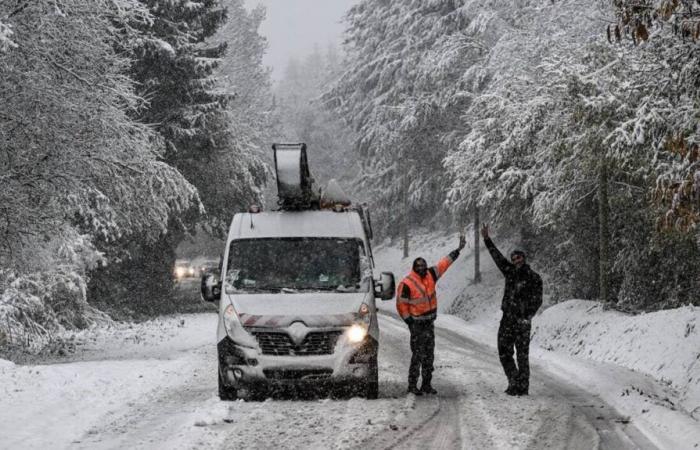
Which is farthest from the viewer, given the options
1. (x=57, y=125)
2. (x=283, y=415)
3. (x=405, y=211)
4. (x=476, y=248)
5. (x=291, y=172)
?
(x=405, y=211)

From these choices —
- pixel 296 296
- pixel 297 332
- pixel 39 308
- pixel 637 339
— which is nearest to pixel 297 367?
pixel 297 332

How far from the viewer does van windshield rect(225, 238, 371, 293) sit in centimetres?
1120

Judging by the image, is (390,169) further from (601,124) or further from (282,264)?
(282,264)

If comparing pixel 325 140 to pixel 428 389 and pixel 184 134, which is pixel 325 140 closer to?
pixel 184 134

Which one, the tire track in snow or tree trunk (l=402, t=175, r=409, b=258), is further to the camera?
tree trunk (l=402, t=175, r=409, b=258)

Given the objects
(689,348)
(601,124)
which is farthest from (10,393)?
(601,124)

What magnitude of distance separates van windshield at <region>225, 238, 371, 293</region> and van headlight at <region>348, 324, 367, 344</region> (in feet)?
2.36

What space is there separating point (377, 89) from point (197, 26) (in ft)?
43.8

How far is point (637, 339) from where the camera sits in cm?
1466

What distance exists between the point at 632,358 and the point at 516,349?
4.21 metres

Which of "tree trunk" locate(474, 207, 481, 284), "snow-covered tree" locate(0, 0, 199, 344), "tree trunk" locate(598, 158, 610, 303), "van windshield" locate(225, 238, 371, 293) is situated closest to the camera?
"van windshield" locate(225, 238, 371, 293)

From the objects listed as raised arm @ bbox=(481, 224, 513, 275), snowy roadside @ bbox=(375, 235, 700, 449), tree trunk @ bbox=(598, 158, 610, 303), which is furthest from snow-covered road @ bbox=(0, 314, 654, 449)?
tree trunk @ bbox=(598, 158, 610, 303)

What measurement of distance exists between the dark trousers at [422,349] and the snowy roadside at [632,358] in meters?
2.27

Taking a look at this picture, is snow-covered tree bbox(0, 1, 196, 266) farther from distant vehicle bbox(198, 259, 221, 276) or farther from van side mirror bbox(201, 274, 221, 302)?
distant vehicle bbox(198, 259, 221, 276)
